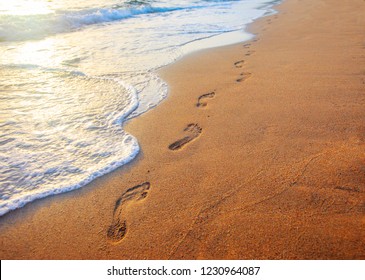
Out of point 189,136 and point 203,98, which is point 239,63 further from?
point 189,136

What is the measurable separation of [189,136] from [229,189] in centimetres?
83

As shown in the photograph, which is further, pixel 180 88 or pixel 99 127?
pixel 180 88

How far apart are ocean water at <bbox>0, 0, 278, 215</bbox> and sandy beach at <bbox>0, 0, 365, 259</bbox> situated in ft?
0.73

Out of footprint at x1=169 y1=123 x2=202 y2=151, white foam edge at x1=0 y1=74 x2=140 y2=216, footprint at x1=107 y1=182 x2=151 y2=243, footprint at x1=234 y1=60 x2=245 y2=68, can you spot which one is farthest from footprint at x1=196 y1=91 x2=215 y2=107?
footprint at x1=107 y1=182 x2=151 y2=243

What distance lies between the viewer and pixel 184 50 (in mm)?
5637

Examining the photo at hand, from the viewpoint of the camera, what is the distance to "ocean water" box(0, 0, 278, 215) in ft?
7.59

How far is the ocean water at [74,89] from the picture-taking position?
2.31 metres

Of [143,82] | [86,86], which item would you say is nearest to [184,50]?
[143,82]

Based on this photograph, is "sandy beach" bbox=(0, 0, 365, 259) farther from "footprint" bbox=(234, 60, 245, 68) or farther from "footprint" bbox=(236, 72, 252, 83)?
"footprint" bbox=(234, 60, 245, 68)

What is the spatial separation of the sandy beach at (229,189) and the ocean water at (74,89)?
0.22 m

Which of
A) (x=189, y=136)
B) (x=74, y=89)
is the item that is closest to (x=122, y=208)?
(x=189, y=136)

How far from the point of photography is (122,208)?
6.33ft
